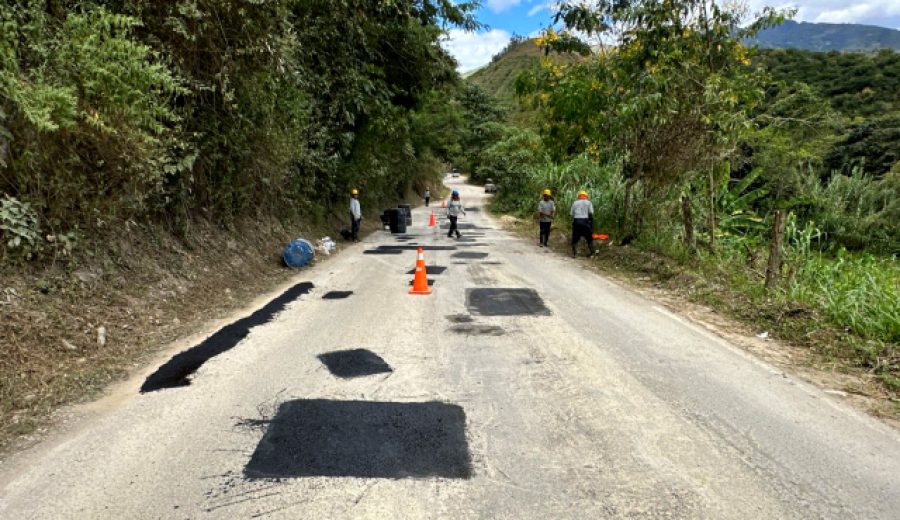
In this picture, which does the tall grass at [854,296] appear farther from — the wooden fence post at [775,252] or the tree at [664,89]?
the tree at [664,89]

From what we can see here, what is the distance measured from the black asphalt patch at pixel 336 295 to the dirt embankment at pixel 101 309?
3.92 ft

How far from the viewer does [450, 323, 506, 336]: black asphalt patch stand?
21.2 ft

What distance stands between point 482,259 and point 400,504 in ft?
33.8

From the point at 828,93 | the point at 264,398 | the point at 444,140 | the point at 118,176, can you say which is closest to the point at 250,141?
the point at 118,176

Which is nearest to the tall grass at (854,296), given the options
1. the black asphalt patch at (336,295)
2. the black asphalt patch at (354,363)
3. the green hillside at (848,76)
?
the black asphalt patch at (354,363)

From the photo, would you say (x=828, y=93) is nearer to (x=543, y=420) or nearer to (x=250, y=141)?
(x=250, y=141)

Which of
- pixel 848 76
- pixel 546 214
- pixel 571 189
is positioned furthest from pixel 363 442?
pixel 848 76

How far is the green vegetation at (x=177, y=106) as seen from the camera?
18.1 feet

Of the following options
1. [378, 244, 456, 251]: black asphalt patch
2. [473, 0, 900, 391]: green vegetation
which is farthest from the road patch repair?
[378, 244, 456, 251]: black asphalt patch

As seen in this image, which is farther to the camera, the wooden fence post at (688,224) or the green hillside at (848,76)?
the green hillside at (848,76)

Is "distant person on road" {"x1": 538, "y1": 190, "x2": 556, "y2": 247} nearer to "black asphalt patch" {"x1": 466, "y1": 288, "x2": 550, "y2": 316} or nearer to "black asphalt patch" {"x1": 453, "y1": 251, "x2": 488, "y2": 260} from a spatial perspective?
"black asphalt patch" {"x1": 453, "y1": 251, "x2": 488, "y2": 260}

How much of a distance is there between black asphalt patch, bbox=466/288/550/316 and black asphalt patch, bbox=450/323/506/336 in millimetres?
653

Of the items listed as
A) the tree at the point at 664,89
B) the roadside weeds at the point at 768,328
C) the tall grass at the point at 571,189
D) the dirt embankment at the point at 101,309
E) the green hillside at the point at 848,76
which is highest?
the green hillside at the point at 848,76

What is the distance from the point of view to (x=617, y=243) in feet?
47.0
